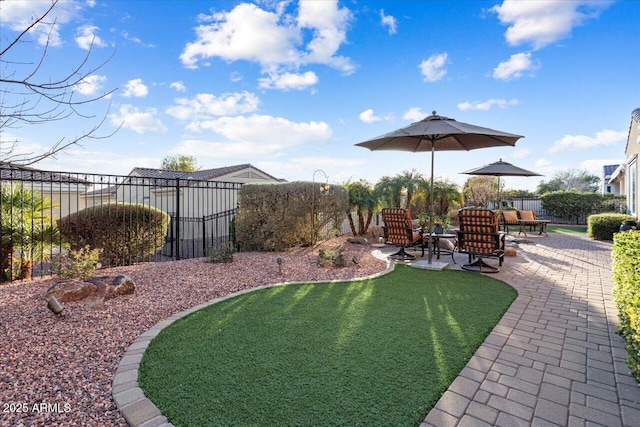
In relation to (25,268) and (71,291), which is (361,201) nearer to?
(71,291)

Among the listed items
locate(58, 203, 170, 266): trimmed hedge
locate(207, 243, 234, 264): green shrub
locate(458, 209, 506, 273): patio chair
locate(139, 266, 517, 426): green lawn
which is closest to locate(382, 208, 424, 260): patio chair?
locate(458, 209, 506, 273): patio chair

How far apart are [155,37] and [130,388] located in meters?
6.89

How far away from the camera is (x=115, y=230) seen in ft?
22.8

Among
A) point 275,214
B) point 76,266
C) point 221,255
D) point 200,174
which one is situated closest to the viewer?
point 76,266

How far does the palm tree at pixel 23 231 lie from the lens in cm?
525

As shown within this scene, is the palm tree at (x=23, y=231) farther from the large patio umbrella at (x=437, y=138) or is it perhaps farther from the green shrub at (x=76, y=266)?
the large patio umbrella at (x=437, y=138)

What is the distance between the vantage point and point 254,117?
1188cm

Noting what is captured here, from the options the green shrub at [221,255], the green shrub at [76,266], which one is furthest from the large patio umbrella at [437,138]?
A: the green shrub at [76,266]

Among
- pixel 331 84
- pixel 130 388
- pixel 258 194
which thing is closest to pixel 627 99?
pixel 331 84

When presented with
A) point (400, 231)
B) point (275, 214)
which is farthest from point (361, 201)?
point (275, 214)

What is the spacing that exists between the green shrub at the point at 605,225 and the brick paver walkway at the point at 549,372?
8476 millimetres

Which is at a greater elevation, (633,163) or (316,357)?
(633,163)

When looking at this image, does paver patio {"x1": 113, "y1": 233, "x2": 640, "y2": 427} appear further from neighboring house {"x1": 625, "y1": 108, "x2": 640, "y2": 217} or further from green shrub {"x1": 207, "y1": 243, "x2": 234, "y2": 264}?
neighboring house {"x1": 625, "y1": 108, "x2": 640, "y2": 217}

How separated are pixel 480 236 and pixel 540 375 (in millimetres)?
4251
